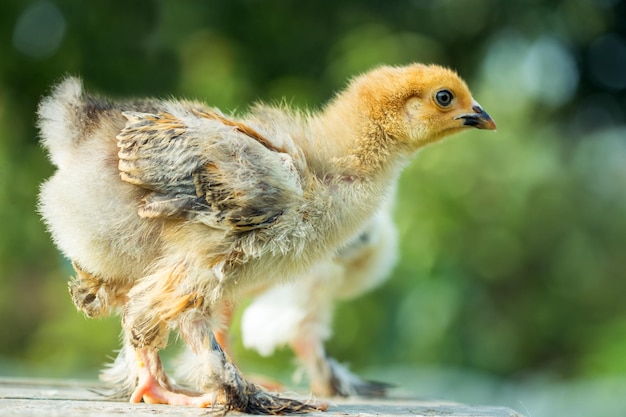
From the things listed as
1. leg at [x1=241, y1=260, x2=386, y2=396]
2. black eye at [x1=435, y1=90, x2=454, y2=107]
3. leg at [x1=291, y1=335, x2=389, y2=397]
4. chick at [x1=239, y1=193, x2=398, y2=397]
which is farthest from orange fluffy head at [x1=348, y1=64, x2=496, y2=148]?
leg at [x1=291, y1=335, x2=389, y2=397]

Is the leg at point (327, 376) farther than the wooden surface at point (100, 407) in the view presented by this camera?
Yes

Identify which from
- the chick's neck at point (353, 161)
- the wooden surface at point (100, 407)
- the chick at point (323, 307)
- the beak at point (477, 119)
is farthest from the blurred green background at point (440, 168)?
the chick's neck at point (353, 161)

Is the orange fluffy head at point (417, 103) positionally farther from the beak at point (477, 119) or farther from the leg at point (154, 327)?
the leg at point (154, 327)

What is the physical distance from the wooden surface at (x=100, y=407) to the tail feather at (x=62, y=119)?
790 mm

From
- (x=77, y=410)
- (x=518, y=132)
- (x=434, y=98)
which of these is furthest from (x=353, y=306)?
(x=77, y=410)

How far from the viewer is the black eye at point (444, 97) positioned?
298cm

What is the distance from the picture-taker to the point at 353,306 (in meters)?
6.71

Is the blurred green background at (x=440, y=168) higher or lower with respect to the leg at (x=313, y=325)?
higher

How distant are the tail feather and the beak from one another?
1.33m

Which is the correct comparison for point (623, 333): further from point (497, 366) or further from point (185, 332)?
point (185, 332)

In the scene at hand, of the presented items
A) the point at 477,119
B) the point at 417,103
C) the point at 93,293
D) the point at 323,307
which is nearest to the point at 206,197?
the point at 93,293

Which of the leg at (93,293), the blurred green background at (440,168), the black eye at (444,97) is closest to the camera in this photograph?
the leg at (93,293)

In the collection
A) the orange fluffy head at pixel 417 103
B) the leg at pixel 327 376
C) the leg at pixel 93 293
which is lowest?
the leg at pixel 93 293

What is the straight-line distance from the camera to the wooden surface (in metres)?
2.40
